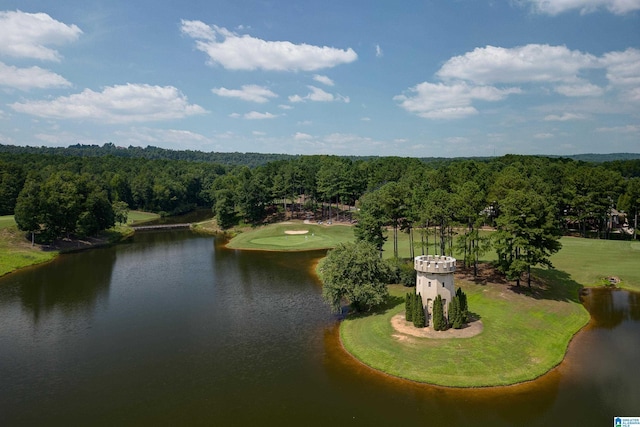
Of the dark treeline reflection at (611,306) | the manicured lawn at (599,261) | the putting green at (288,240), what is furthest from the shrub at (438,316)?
the putting green at (288,240)

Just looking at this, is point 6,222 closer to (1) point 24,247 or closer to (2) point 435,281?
(1) point 24,247

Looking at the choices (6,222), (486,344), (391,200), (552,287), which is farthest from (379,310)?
(6,222)

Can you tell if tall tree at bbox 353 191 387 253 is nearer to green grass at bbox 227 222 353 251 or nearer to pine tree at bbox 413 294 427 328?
pine tree at bbox 413 294 427 328

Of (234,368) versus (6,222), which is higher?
(6,222)

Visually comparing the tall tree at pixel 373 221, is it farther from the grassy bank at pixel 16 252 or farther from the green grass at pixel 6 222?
the green grass at pixel 6 222

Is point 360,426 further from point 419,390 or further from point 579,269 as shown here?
point 579,269

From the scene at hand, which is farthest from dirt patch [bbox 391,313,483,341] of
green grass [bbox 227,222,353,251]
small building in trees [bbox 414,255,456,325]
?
green grass [bbox 227,222,353,251]
